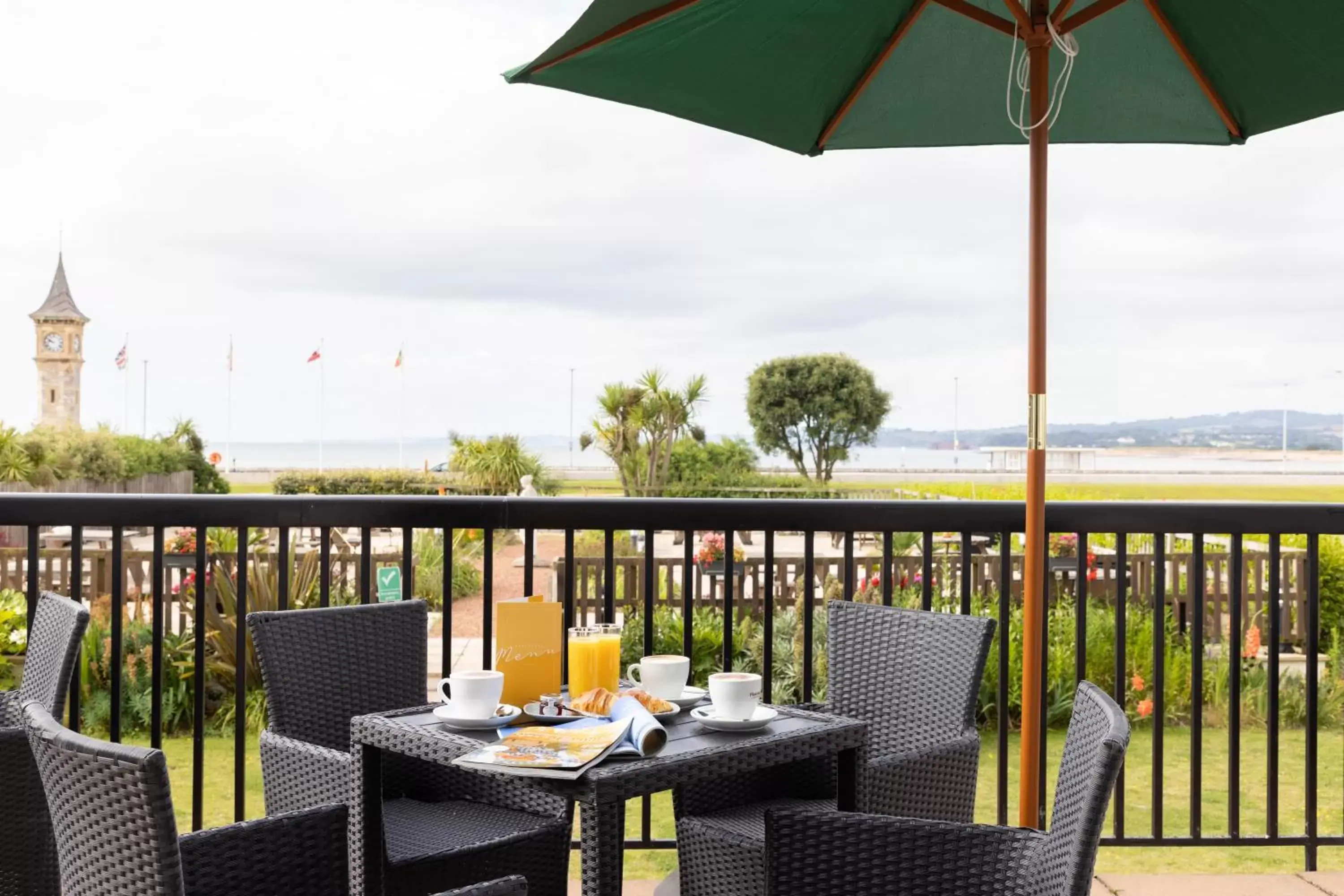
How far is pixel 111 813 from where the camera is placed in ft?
3.75

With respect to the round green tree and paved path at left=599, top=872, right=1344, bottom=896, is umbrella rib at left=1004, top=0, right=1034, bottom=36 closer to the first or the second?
paved path at left=599, top=872, right=1344, bottom=896

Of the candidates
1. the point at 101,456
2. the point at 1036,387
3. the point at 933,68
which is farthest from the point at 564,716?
the point at 101,456

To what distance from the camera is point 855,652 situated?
2295 mm

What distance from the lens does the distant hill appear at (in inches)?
2653

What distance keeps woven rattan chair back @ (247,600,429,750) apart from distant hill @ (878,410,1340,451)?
207 ft

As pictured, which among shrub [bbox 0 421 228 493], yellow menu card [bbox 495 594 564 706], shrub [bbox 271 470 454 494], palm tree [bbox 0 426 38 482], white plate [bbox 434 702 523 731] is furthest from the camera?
shrub [bbox 271 470 454 494]

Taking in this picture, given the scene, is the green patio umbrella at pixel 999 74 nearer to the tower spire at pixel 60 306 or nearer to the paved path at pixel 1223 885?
the paved path at pixel 1223 885

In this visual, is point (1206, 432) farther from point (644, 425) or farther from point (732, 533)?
point (732, 533)

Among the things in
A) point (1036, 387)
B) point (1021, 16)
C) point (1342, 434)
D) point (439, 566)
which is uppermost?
point (1342, 434)

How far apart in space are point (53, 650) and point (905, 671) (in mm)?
1605

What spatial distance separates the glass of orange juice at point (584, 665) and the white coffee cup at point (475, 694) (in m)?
0.17

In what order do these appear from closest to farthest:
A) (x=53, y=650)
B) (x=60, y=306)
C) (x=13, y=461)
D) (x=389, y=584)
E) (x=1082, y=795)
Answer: (x=1082, y=795) → (x=53, y=650) → (x=389, y=584) → (x=13, y=461) → (x=60, y=306)

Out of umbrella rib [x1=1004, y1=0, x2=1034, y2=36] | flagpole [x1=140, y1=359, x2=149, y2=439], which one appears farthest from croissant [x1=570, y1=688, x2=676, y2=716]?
flagpole [x1=140, y1=359, x2=149, y2=439]

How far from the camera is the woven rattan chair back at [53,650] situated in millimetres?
1879
